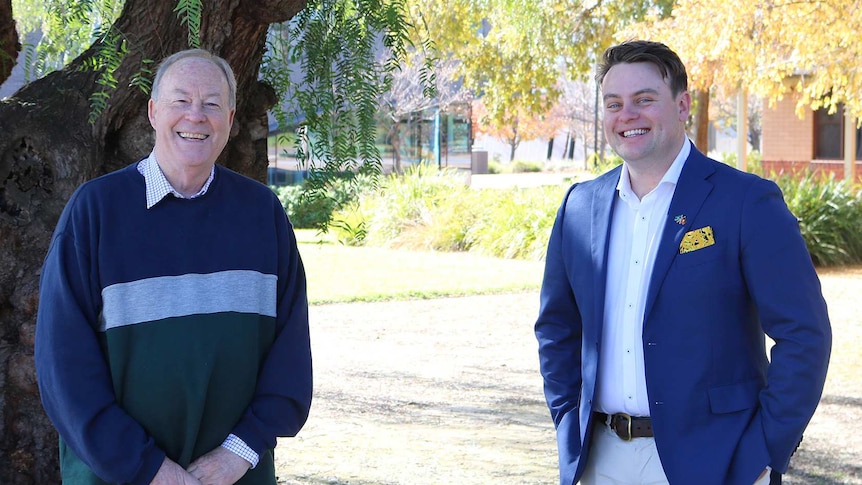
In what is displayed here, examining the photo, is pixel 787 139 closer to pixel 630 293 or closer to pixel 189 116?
pixel 630 293

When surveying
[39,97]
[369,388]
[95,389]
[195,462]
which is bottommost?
[369,388]

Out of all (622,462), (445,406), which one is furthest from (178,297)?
(445,406)

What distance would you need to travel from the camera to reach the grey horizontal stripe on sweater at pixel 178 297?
2865mm

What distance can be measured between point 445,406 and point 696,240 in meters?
5.67

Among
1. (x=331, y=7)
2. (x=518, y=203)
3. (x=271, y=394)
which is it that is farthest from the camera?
(x=518, y=203)

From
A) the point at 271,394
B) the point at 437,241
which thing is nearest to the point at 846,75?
the point at 437,241

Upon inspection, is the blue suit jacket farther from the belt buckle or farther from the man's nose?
the man's nose

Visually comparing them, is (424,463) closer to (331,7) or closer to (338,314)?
(331,7)

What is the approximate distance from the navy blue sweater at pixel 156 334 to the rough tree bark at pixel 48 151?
1448 millimetres

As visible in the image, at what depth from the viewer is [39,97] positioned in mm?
4441

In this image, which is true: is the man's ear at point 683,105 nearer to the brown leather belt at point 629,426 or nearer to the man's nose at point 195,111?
the brown leather belt at point 629,426

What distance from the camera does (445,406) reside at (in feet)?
28.2

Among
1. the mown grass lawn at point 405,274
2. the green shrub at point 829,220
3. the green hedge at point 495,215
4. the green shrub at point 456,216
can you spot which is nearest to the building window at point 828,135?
the green hedge at point 495,215

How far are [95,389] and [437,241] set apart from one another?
17.6 metres
